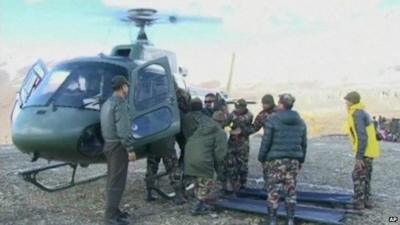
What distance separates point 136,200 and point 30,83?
234 cm

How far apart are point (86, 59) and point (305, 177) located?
16.6 ft

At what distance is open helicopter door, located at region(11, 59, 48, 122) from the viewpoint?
7949mm

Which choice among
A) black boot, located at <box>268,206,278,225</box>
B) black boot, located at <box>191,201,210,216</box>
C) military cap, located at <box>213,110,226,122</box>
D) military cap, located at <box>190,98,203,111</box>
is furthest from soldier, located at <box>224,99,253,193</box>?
black boot, located at <box>268,206,278,225</box>

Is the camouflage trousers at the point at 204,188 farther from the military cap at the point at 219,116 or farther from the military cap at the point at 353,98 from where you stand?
the military cap at the point at 353,98

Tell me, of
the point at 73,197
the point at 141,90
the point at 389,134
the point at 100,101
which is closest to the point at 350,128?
the point at 141,90

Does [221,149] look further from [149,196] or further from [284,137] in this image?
[149,196]

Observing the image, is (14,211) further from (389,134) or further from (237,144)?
(389,134)

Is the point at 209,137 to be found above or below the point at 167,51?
below

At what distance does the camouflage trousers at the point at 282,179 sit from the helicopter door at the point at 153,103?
1.70 meters

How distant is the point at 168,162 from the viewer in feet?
26.9

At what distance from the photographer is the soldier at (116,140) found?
22.0 feet

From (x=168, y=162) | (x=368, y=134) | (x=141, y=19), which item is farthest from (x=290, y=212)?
(x=141, y=19)

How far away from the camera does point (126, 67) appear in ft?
25.3

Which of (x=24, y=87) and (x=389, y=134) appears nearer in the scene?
(x=24, y=87)
